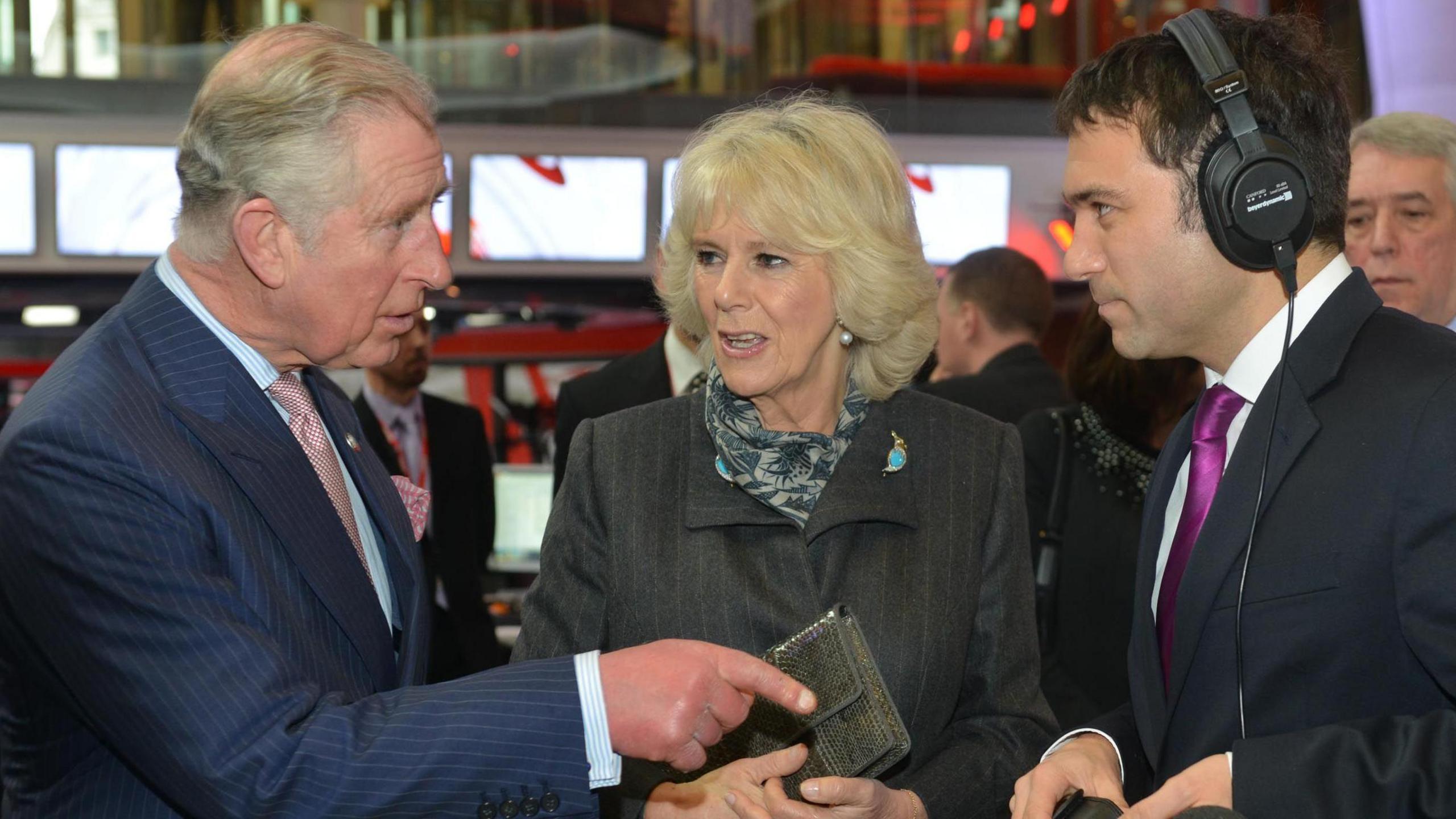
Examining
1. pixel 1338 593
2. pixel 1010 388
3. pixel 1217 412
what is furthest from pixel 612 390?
pixel 1338 593

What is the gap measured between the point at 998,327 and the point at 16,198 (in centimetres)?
555

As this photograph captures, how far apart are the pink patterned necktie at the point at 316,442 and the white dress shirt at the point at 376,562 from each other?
1 cm

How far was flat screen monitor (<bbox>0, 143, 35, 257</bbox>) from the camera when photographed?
730 cm

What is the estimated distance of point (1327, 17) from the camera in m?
7.64

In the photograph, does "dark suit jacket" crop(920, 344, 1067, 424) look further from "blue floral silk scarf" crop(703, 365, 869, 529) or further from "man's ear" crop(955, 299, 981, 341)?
"blue floral silk scarf" crop(703, 365, 869, 529)

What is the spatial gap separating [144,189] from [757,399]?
241 inches

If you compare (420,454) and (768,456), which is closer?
(768,456)

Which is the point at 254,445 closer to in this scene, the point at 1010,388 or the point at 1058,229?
the point at 1010,388

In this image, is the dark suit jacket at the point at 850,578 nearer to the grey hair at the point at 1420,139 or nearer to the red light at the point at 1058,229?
the grey hair at the point at 1420,139

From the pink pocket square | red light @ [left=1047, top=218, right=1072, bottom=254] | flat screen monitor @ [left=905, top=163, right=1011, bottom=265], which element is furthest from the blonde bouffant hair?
red light @ [left=1047, top=218, right=1072, bottom=254]

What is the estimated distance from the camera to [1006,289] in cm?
444

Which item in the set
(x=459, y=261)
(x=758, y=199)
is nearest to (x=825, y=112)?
(x=758, y=199)

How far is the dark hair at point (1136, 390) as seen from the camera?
9.80 ft

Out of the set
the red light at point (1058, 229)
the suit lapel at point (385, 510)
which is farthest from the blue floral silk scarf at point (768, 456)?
the red light at point (1058, 229)
